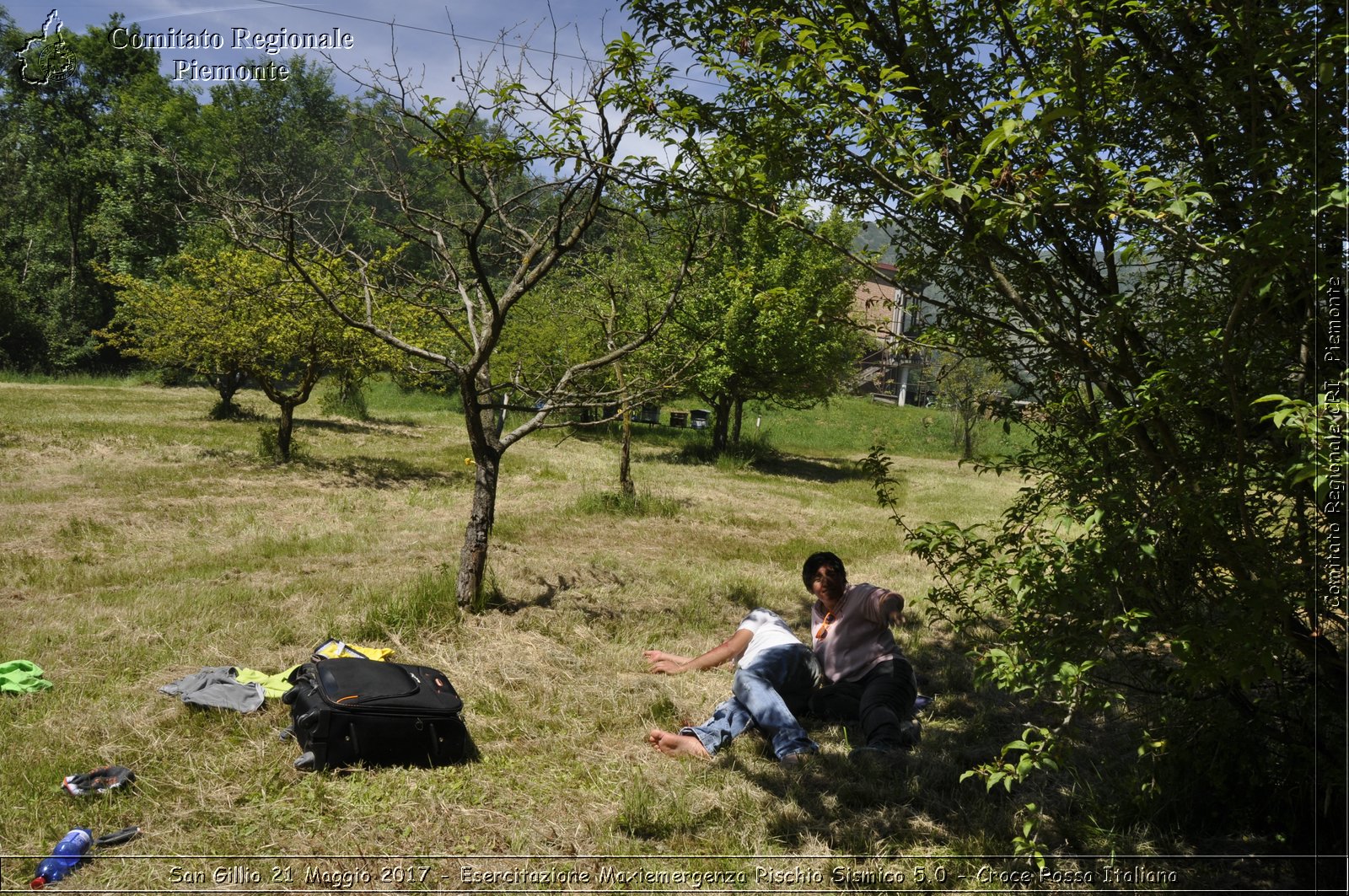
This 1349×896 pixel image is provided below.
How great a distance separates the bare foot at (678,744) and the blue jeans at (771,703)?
31mm

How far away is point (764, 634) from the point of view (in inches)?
203

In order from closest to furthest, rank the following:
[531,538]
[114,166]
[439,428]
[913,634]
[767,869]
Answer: [767,869] → [913,634] → [531,538] → [439,428] → [114,166]

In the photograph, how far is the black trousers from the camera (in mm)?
4625

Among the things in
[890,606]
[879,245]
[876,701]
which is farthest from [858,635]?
[879,245]

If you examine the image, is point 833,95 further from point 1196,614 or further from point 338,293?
point 338,293

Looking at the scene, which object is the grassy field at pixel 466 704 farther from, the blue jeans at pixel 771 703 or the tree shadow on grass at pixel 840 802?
the blue jeans at pixel 771 703

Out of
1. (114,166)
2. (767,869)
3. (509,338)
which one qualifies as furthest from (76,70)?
(767,869)

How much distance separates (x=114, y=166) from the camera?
1448 inches

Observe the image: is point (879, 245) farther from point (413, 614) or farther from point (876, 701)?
point (876, 701)

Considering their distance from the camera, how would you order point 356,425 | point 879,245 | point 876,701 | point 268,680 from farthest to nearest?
point 356,425, point 879,245, point 268,680, point 876,701

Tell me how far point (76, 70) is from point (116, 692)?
4641 cm

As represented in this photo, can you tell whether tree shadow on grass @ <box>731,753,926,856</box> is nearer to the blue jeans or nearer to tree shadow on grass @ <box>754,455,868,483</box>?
the blue jeans

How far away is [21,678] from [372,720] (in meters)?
2.28

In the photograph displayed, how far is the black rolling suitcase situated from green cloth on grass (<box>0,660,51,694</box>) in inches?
60.8
